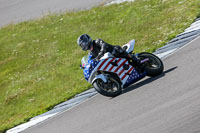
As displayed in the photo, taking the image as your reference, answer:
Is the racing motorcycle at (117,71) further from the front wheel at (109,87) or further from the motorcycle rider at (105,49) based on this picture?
the motorcycle rider at (105,49)

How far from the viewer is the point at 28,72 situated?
17828 millimetres

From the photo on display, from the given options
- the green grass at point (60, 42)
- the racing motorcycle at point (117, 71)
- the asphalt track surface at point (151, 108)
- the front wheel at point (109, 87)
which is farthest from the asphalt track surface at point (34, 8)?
the front wheel at point (109, 87)

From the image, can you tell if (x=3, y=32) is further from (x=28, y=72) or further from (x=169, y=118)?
(x=169, y=118)

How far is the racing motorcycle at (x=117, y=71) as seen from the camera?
10562 millimetres

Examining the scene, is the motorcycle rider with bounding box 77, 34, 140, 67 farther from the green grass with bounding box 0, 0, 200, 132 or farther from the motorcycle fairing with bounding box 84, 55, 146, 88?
the green grass with bounding box 0, 0, 200, 132

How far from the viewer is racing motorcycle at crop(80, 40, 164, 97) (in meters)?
10.6

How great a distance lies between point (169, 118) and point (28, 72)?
11116mm

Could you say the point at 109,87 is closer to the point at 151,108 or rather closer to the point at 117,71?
the point at 117,71

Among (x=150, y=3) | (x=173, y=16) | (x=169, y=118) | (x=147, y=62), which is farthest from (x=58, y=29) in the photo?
(x=169, y=118)

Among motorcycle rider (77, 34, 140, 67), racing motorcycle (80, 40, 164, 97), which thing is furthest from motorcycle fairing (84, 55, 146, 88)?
motorcycle rider (77, 34, 140, 67)

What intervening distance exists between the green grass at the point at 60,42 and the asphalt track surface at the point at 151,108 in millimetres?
2698

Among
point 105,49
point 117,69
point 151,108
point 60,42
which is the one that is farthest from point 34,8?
point 151,108

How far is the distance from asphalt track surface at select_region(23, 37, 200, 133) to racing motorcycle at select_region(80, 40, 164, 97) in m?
0.20

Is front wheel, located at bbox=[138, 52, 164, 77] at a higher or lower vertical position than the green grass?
higher
